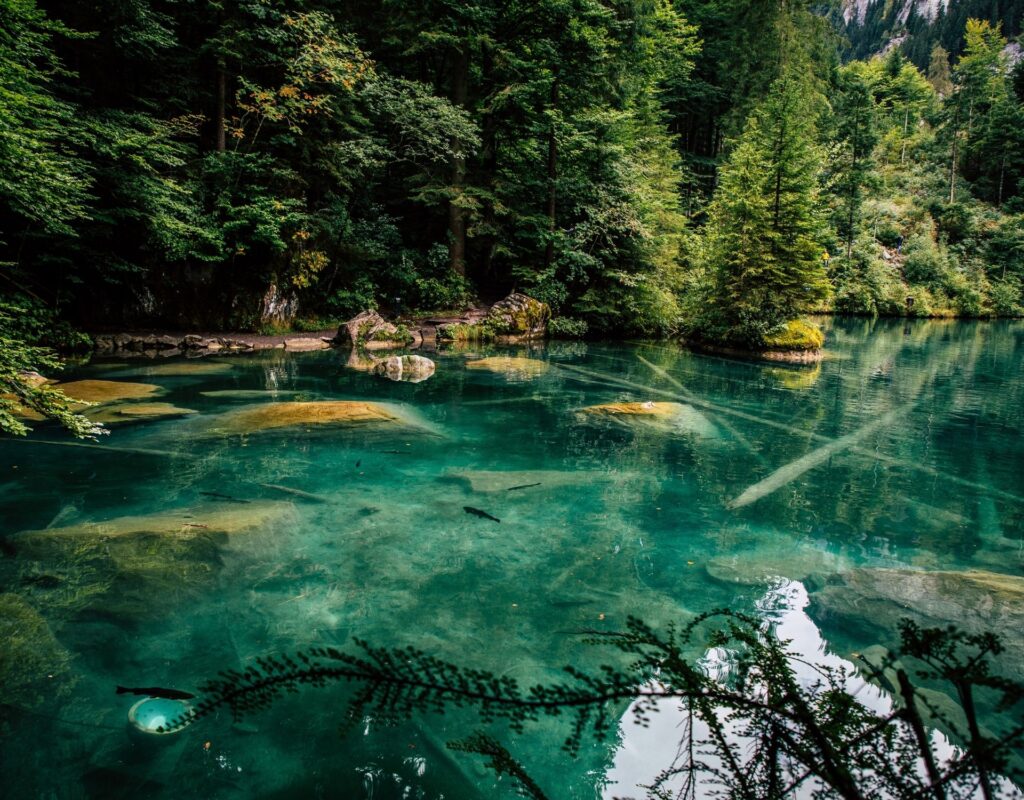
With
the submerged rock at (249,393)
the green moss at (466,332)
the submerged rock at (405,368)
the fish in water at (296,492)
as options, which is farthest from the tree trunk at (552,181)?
the fish in water at (296,492)

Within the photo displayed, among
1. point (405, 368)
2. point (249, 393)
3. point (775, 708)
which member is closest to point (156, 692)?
point (775, 708)

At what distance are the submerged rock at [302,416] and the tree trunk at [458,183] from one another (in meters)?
12.9

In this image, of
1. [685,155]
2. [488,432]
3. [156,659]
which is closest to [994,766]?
[156,659]

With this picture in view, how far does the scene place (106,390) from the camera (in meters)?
10.2

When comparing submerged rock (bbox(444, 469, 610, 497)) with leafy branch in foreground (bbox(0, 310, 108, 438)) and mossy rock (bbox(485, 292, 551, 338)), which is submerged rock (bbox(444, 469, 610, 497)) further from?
mossy rock (bbox(485, 292, 551, 338))

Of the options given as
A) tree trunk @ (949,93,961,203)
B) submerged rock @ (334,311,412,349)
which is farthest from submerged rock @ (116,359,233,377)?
tree trunk @ (949,93,961,203)

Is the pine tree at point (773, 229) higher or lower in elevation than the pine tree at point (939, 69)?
lower

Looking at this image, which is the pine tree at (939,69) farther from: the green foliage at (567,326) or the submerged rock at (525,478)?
the submerged rock at (525,478)

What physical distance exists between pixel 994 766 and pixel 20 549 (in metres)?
6.41

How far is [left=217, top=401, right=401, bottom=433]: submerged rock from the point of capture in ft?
29.6

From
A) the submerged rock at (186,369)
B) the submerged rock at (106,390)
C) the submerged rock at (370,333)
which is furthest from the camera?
the submerged rock at (370,333)

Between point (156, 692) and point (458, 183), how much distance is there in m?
20.5

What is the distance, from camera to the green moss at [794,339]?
56.7 ft

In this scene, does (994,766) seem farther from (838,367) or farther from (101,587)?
(838,367)
